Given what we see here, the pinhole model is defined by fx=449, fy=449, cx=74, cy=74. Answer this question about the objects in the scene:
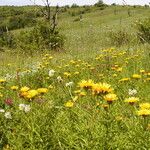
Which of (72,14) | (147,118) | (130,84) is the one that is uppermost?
(147,118)

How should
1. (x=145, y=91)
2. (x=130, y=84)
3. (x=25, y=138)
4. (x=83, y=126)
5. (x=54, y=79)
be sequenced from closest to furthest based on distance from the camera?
(x=83, y=126)
(x=25, y=138)
(x=145, y=91)
(x=130, y=84)
(x=54, y=79)

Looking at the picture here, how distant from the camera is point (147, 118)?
297cm

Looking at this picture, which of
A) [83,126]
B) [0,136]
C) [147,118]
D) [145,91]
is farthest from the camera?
[145,91]

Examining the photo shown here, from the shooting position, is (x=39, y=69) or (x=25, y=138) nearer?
(x=25, y=138)

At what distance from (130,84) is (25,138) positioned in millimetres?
2162

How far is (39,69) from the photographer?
25.8ft

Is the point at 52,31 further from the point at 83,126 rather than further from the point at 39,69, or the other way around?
the point at 83,126

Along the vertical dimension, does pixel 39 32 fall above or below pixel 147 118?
below

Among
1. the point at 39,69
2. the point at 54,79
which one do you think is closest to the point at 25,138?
the point at 54,79

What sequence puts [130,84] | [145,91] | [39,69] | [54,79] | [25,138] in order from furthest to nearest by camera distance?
[39,69] → [54,79] → [130,84] → [145,91] → [25,138]

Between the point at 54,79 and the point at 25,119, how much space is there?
11.4 feet

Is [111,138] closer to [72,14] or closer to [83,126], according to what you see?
[83,126]

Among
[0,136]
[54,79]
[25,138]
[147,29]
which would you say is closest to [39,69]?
[54,79]

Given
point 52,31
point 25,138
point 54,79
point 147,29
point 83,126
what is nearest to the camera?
point 83,126
